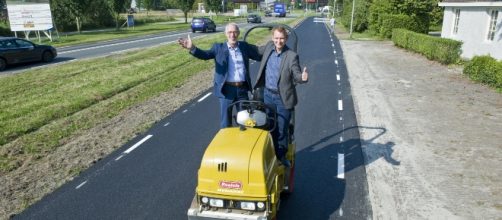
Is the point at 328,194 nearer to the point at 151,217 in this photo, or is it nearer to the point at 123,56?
the point at 151,217

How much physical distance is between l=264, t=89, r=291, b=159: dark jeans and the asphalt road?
2.55 ft

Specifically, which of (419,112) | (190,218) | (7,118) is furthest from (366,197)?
(7,118)

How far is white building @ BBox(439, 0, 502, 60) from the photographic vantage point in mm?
16656

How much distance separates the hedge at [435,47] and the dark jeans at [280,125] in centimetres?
1452

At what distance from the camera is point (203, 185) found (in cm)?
408

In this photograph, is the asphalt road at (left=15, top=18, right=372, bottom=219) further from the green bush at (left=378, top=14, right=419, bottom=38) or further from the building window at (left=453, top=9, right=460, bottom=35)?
the green bush at (left=378, top=14, right=419, bottom=38)

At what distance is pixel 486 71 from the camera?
42.7 ft

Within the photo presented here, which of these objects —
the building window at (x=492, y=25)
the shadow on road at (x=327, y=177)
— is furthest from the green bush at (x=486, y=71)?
the shadow on road at (x=327, y=177)

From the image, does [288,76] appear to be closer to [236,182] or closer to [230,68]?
[230,68]

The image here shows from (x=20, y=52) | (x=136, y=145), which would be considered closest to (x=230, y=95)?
(x=136, y=145)

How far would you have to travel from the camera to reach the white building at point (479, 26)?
16.7 m

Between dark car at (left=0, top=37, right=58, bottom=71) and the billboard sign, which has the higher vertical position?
the billboard sign

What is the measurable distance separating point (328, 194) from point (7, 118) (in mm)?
7666

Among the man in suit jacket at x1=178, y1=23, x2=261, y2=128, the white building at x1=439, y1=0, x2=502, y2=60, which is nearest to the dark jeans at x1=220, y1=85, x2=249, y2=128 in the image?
the man in suit jacket at x1=178, y1=23, x2=261, y2=128
